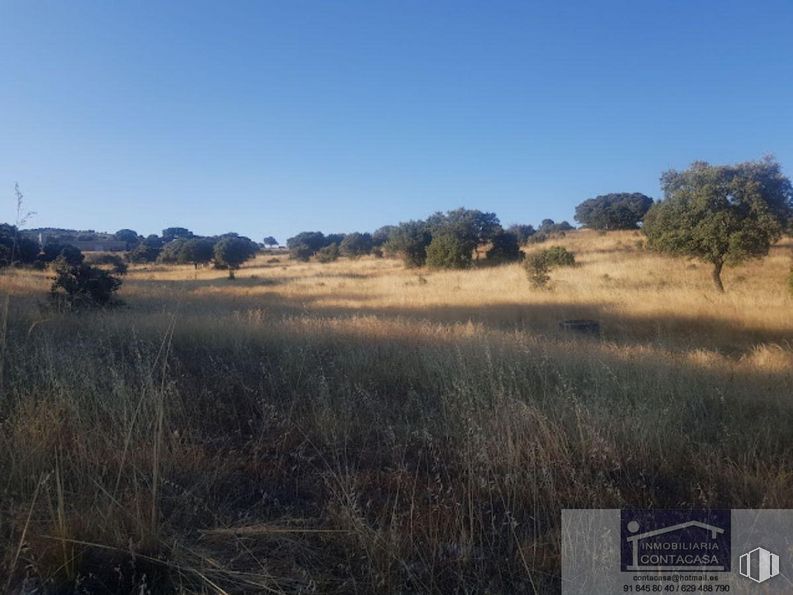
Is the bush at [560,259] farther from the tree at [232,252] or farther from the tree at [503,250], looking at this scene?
the tree at [232,252]

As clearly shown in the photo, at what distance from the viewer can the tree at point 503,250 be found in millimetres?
38406

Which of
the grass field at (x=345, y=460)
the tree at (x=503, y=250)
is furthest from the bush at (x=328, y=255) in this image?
the grass field at (x=345, y=460)

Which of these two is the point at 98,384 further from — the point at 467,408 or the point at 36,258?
the point at 36,258

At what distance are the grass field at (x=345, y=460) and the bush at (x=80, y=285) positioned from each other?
178 inches

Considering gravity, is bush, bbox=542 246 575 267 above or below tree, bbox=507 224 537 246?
below

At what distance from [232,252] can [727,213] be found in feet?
134

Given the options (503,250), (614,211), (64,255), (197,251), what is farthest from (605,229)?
(64,255)

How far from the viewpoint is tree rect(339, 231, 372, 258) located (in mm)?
62150

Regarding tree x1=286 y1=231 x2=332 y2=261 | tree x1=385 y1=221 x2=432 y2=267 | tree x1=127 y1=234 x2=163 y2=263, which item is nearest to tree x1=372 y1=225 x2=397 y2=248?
tree x1=286 y1=231 x2=332 y2=261

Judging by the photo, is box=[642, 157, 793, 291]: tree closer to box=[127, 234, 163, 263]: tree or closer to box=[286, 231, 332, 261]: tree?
box=[127, 234, 163, 263]: tree

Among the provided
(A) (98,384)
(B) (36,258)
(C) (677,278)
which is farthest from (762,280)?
(B) (36,258)

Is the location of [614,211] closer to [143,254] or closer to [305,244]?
[305,244]

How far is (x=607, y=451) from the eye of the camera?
3104mm

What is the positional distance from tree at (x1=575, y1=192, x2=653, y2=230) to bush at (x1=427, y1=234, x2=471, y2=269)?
2768cm
